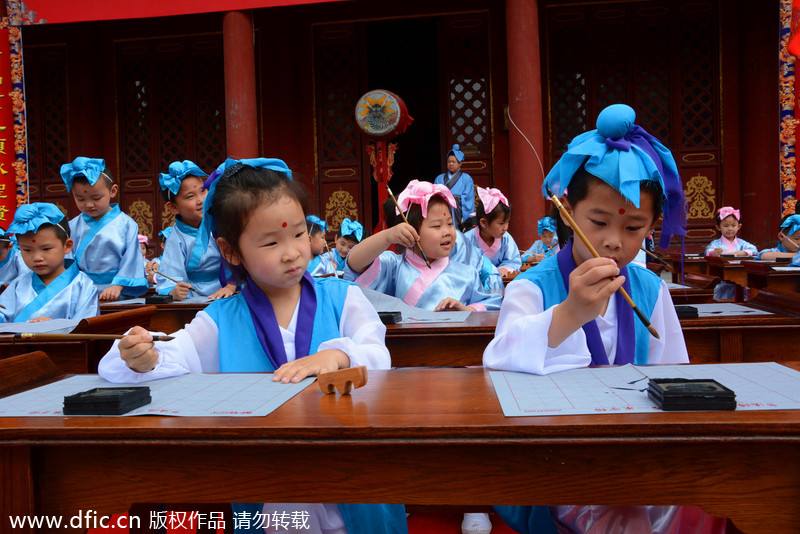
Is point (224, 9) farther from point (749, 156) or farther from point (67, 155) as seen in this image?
point (749, 156)

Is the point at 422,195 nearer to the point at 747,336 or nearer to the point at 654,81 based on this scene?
the point at 747,336

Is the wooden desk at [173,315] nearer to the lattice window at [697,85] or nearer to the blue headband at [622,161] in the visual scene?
the blue headband at [622,161]

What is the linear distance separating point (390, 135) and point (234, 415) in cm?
567

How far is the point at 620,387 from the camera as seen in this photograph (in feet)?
3.62

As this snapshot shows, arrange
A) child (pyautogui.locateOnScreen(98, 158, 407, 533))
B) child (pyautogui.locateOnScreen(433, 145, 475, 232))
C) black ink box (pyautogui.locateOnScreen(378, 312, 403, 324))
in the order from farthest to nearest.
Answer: child (pyautogui.locateOnScreen(433, 145, 475, 232)) → black ink box (pyautogui.locateOnScreen(378, 312, 403, 324)) → child (pyautogui.locateOnScreen(98, 158, 407, 533))

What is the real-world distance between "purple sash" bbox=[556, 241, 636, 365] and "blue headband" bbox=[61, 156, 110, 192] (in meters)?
3.38

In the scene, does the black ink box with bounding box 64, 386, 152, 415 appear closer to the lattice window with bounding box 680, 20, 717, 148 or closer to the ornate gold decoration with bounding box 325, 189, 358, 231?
the ornate gold decoration with bounding box 325, 189, 358, 231

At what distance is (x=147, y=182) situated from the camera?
9.88 metres

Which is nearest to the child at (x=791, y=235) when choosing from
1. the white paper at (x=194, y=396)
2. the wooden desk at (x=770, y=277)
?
the wooden desk at (x=770, y=277)

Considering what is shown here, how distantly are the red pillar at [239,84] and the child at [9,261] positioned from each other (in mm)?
2960

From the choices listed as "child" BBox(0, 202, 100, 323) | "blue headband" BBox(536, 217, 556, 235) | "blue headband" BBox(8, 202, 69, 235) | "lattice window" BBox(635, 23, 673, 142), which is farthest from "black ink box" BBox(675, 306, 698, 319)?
"lattice window" BBox(635, 23, 673, 142)

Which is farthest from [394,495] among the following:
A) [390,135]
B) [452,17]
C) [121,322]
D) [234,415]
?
[452,17]

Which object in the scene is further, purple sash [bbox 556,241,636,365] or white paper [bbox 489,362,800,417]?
purple sash [bbox 556,241,636,365]

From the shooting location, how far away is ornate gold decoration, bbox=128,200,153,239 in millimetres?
9922
